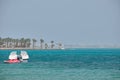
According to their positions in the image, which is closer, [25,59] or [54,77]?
[54,77]

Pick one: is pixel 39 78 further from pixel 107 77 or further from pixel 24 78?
pixel 107 77

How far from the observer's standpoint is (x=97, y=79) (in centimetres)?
5647

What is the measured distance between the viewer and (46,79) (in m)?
56.7

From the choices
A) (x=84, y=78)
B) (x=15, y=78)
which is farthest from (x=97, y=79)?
(x=15, y=78)

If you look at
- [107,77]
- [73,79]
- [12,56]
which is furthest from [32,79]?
[12,56]

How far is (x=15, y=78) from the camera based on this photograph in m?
58.0

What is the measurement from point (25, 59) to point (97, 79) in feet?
202

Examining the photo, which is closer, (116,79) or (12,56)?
(116,79)

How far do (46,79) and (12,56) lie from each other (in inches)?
2187

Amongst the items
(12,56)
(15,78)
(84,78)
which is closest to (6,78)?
(15,78)

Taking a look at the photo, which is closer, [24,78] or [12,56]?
[24,78]

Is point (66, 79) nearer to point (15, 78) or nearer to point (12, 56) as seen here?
point (15, 78)

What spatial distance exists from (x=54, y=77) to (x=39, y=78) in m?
2.51

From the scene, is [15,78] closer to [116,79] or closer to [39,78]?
[39,78]
